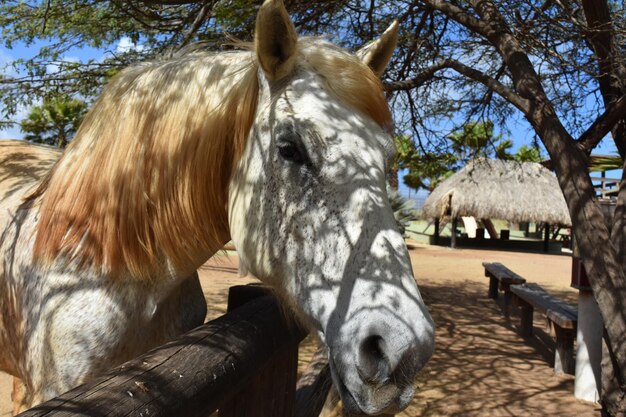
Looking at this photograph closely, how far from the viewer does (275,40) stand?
1.68 meters

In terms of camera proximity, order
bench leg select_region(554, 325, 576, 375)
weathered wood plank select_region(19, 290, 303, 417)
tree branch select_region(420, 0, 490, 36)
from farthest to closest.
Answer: bench leg select_region(554, 325, 576, 375) < tree branch select_region(420, 0, 490, 36) < weathered wood plank select_region(19, 290, 303, 417)

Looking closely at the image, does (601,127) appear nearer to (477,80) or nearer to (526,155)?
(477,80)

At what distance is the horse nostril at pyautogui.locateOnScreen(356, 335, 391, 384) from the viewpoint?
123 centimetres

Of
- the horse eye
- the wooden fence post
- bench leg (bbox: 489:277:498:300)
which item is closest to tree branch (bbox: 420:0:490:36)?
the wooden fence post

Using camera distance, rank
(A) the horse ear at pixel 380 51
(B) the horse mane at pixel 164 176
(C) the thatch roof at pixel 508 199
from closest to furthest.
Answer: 1. (B) the horse mane at pixel 164 176
2. (A) the horse ear at pixel 380 51
3. (C) the thatch roof at pixel 508 199

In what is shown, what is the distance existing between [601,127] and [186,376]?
4661 millimetres

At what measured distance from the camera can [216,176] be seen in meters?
1.82

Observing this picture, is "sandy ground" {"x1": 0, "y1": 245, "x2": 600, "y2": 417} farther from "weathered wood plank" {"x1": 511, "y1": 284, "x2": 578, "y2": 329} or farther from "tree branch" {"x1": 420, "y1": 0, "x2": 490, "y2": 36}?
"tree branch" {"x1": 420, "y1": 0, "x2": 490, "y2": 36}

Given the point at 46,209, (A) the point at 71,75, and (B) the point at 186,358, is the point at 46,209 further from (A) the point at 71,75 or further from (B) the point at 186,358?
(A) the point at 71,75

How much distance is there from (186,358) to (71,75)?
5192 millimetres

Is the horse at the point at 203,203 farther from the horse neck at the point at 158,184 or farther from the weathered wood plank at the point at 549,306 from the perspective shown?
the weathered wood plank at the point at 549,306

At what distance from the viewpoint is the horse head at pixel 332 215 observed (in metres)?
1.25

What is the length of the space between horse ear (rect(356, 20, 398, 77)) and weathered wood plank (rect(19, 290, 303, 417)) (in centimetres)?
113

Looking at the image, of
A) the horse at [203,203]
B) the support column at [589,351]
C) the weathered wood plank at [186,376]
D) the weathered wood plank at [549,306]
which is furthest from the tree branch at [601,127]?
the weathered wood plank at [186,376]
